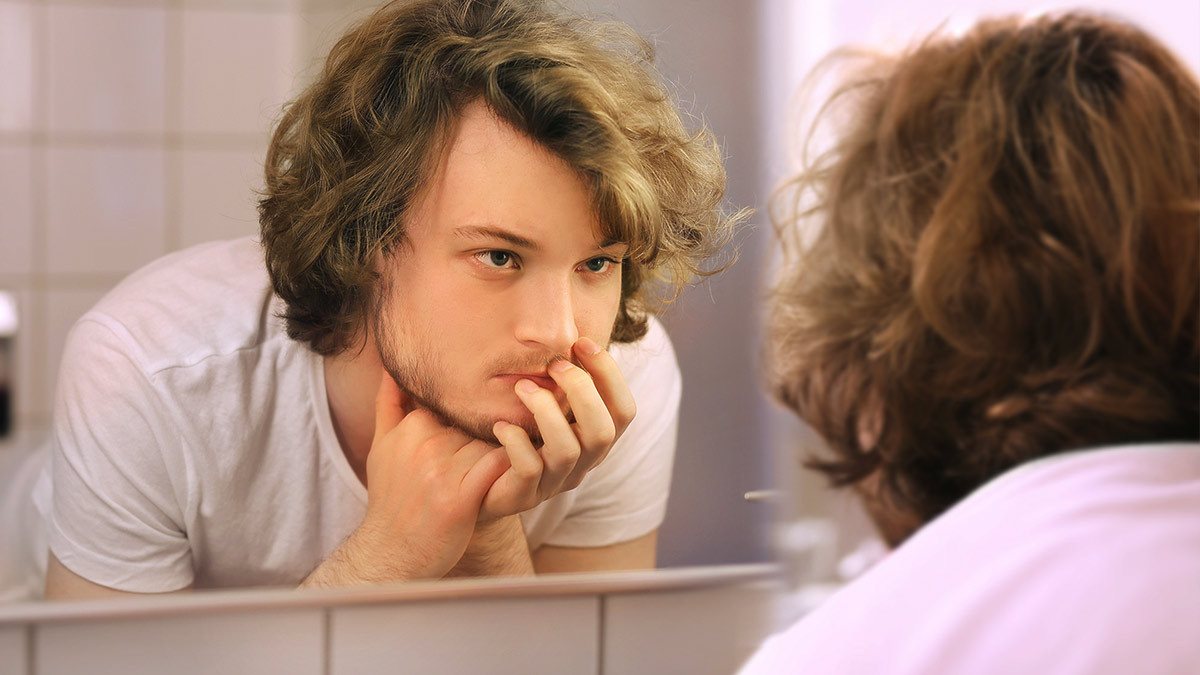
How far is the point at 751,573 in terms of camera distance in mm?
739

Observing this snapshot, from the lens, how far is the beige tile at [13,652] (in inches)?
24.4

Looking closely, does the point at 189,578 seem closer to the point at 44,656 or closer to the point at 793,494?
the point at 44,656

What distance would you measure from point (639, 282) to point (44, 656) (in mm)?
455

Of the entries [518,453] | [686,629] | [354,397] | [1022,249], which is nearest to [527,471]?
[518,453]

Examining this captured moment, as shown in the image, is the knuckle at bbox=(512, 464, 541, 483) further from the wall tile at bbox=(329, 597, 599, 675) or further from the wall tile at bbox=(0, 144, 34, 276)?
the wall tile at bbox=(0, 144, 34, 276)

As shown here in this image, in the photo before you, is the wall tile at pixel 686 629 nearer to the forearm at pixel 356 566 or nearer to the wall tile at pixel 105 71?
the forearm at pixel 356 566

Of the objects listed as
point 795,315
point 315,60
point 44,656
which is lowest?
point 44,656

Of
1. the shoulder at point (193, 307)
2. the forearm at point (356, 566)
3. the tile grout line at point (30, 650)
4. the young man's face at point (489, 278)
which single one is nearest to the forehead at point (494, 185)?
the young man's face at point (489, 278)

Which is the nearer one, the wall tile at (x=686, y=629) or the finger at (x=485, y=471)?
the finger at (x=485, y=471)

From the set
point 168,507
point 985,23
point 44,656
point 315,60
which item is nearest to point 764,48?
point 985,23

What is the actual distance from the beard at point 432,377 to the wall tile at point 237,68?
0.15m

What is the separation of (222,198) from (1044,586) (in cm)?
50

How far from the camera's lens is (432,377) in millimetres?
604

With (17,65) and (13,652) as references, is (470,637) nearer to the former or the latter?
(13,652)
